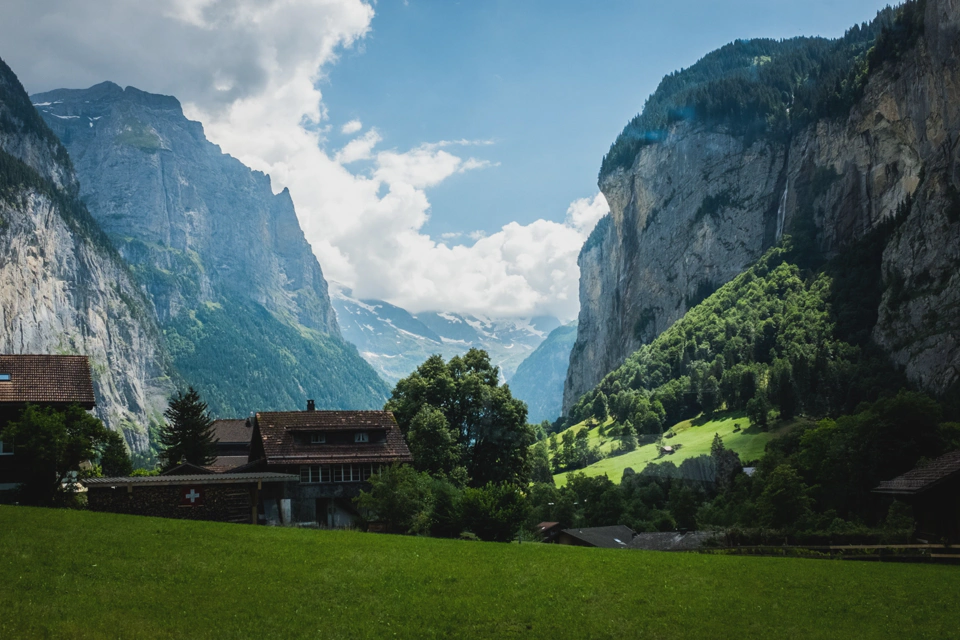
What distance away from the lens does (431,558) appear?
84.3 feet

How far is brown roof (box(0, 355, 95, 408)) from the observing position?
43.0 meters

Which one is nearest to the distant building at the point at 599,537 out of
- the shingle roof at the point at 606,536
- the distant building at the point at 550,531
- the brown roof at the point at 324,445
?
the shingle roof at the point at 606,536

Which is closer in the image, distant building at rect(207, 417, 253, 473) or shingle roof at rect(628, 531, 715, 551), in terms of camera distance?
shingle roof at rect(628, 531, 715, 551)

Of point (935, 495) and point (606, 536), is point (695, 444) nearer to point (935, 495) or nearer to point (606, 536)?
point (606, 536)

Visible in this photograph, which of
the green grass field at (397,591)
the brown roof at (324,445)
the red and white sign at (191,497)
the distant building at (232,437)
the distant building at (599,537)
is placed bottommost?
the distant building at (599,537)

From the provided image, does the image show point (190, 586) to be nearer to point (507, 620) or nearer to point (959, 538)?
point (507, 620)

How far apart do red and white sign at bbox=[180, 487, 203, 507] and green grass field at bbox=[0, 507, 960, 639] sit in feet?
19.8

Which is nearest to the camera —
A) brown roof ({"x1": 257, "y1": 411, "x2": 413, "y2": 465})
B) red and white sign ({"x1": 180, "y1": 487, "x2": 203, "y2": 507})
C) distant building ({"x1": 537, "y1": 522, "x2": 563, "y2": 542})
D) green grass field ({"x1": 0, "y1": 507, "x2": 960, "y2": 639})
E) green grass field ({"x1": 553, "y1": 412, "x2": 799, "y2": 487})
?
green grass field ({"x1": 0, "y1": 507, "x2": 960, "y2": 639})

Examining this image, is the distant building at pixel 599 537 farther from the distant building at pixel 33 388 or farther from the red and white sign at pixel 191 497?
the distant building at pixel 33 388

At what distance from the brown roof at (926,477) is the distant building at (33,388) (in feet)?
141

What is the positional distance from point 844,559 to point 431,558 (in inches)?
721

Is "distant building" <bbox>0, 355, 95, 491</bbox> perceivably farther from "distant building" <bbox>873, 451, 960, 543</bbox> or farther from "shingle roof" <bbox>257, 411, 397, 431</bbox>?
"distant building" <bbox>873, 451, 960, 543</bbox>

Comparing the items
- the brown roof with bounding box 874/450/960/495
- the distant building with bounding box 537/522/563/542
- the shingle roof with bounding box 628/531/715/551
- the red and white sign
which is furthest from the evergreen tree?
the brown roof with bounding box 874/450/960/495

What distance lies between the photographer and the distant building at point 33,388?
4228 cm
